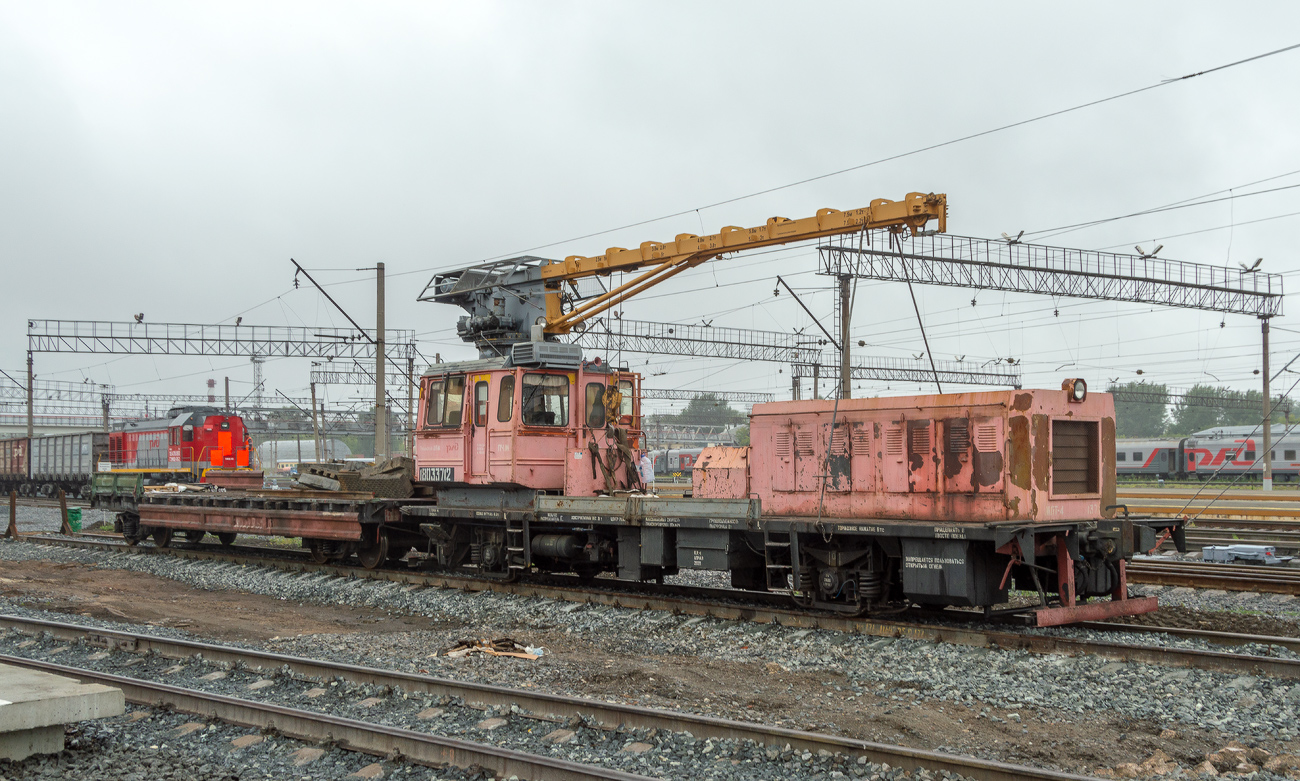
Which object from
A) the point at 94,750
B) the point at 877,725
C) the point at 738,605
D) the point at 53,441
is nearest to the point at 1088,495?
the point at 738,605

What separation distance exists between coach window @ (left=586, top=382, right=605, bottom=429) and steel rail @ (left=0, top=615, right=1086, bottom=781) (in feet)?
20.3

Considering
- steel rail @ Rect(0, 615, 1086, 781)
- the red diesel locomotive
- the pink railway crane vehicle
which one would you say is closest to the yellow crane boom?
the pink railway crane vehicle

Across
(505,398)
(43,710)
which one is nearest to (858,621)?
(505,398)

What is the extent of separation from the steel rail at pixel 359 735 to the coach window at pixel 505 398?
21.1 ft

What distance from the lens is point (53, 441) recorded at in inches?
1761

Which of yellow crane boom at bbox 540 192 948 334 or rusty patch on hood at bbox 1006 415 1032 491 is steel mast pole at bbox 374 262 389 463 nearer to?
yellow crane boom at bbox 540 192 948 334

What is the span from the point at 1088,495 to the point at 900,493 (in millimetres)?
2050

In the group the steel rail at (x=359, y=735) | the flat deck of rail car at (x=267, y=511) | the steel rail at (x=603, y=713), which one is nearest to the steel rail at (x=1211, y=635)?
the steel rail at (x=603, y=713)

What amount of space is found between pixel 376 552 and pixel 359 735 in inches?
393

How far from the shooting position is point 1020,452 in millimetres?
9438

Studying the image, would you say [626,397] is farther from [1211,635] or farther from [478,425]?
[1211,635]

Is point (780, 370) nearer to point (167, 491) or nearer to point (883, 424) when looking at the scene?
point (167, 491)

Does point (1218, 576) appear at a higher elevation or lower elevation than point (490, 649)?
higher

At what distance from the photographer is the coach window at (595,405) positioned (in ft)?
45.6
